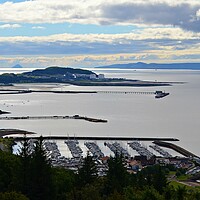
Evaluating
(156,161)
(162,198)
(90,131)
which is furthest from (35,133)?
(162,198)

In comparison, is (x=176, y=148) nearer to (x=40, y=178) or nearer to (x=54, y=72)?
(x=40, y=178)

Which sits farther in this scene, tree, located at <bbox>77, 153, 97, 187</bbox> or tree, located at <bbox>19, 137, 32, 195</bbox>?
tree, located at <bbox>77, 153, 97, 187</bbox>

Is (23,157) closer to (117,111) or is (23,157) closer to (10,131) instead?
(10,131)

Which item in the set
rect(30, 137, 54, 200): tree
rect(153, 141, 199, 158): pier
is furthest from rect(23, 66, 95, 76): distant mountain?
rect(30, 137, 54, 200): tree

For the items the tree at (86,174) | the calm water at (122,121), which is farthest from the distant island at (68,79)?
the tree at (86,174)

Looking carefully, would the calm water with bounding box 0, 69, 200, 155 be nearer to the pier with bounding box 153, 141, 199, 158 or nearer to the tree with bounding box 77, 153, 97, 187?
the pier with bounding box 153, 141, 199, 158

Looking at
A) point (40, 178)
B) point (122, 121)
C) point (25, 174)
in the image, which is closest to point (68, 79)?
point (122, 121)

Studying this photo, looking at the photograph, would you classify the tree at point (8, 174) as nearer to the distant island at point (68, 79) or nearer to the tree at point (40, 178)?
the tree at point (40, 178)

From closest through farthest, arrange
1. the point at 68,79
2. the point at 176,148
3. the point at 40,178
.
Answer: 1. the point at 40,178
2. the point at 176,148
3. the point at 68,79
